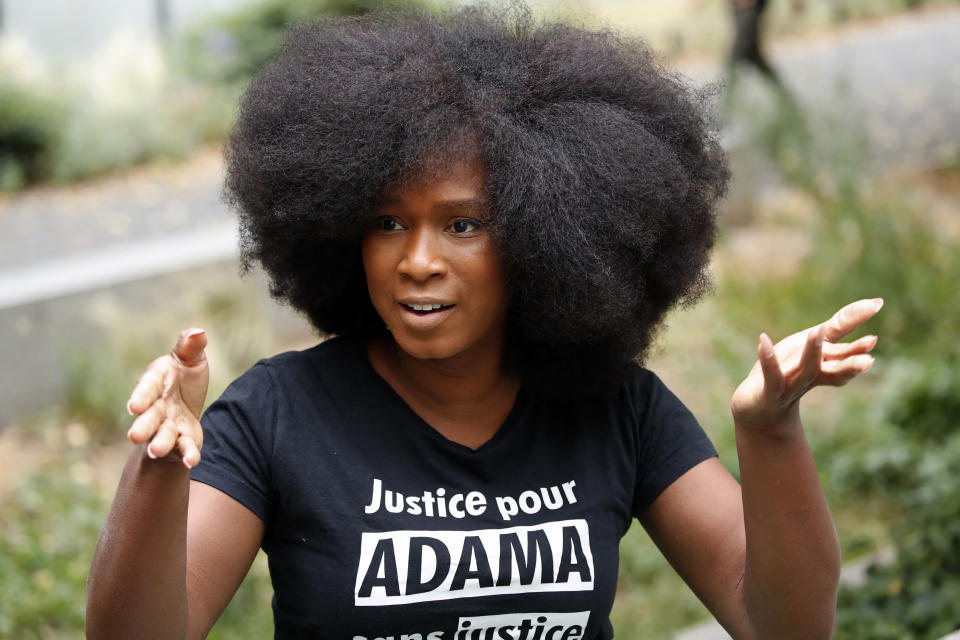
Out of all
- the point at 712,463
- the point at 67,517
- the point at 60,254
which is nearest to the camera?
the point at 712,463

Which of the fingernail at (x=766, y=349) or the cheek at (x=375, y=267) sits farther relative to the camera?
the cheek at (x=375, y=267)

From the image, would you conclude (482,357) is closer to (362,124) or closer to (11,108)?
(362,124)

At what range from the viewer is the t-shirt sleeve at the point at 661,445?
7.25ft

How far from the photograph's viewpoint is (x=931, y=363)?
17.1 feet

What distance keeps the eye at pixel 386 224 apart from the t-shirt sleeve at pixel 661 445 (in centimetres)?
60

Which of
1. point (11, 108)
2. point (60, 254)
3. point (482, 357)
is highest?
point (11, 108)

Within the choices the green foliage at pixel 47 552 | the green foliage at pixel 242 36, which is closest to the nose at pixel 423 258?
Result: the green foliage at pixel 47 552

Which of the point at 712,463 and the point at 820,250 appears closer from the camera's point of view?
the point at 712,463

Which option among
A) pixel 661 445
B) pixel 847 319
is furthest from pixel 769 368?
pixel 661 445

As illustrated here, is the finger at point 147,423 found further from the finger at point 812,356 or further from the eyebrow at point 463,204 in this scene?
the finger at point 812,356

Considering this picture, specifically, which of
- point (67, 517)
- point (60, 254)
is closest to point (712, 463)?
point (67, 517)

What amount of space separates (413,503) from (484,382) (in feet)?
1.07

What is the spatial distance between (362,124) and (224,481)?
676 mm

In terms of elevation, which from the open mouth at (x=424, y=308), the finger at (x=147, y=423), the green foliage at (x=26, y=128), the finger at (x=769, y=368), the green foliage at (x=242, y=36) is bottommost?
the finger at (x=147, y=423)
